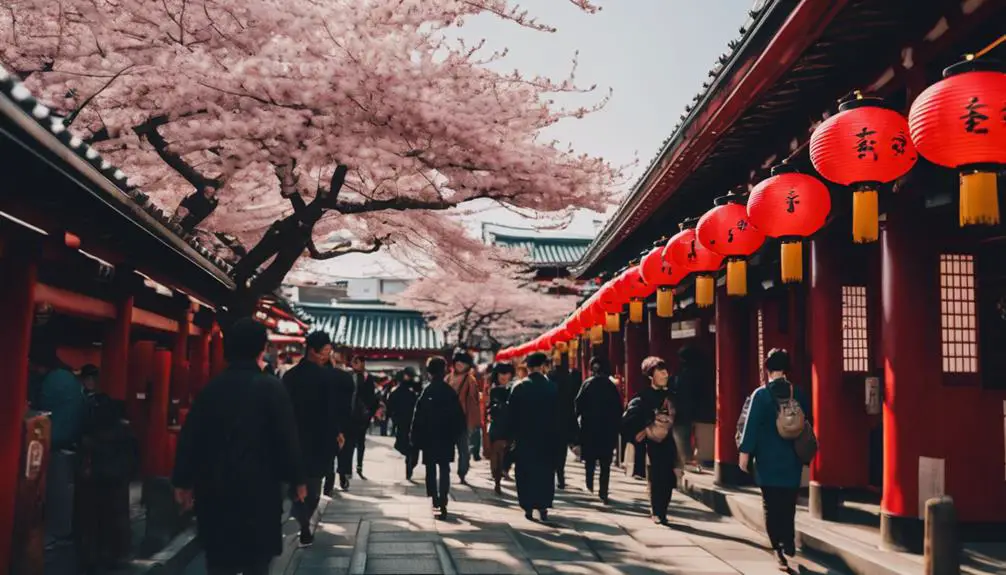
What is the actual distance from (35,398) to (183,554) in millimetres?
2513

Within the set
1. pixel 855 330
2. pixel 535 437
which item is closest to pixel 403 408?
pixel 535 437

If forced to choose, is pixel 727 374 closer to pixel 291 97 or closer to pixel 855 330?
pixel 855 330

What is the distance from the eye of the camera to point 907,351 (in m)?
8.41

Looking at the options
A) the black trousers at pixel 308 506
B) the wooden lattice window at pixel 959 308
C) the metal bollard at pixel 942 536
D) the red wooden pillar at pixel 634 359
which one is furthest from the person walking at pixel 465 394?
the metal bollard at pixel 942 536

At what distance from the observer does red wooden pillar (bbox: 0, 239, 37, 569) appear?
22.3 feet

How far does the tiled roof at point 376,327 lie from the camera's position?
51.9m

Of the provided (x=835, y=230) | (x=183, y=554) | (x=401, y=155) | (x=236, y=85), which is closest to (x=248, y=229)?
(x=401, y=155)

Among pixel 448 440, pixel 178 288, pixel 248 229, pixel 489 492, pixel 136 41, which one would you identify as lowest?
pixel 489 492

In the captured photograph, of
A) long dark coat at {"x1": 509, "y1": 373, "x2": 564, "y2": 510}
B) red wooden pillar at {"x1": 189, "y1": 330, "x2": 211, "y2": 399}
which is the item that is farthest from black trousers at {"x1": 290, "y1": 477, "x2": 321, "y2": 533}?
red wooden pillar at {"x1": 189, "y1": 330, "x2": 211, "y2": 399}

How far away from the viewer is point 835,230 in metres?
11.1

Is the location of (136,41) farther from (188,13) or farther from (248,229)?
(248,229)

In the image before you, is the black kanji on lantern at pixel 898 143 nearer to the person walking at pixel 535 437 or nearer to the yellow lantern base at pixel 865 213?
the yellow lantern base at pixel 865 213

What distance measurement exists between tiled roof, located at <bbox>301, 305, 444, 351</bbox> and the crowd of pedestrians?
34.4 meters

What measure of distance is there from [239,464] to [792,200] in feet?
16.7
